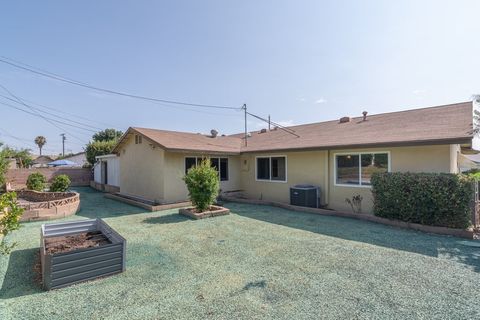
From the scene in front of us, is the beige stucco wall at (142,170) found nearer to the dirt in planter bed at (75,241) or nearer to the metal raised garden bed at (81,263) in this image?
the dirt in planter bed at (75,241)

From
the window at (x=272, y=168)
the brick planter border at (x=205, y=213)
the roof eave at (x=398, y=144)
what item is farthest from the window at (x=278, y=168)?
the brick planter border at (x=205, y=213)

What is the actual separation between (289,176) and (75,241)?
861cm

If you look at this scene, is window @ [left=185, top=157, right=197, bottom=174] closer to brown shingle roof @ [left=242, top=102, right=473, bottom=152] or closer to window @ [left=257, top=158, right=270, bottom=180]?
brown shingle roof @ [left=242, top=102, right=473, bottom=152]

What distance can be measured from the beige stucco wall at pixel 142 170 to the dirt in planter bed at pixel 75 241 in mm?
5356

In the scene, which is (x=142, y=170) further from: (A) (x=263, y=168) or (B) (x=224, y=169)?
(A) (x=263, y=168)

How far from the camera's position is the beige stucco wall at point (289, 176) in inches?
414

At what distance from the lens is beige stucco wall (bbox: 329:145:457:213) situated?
7656 millimetres

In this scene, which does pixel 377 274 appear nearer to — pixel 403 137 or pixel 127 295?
pixel 127 295

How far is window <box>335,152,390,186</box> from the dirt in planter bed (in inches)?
329

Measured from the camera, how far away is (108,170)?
18.1m

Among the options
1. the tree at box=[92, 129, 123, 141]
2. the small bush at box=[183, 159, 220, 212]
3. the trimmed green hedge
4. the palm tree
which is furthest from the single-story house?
the palm tree

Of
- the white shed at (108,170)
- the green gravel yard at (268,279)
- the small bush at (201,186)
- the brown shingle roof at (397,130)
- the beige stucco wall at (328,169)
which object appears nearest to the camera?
the green gravel yard at (268,279)

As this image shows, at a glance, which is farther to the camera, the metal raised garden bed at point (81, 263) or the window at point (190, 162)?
the window at point (190, 162)

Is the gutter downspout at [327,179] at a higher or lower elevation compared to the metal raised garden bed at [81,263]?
higher
